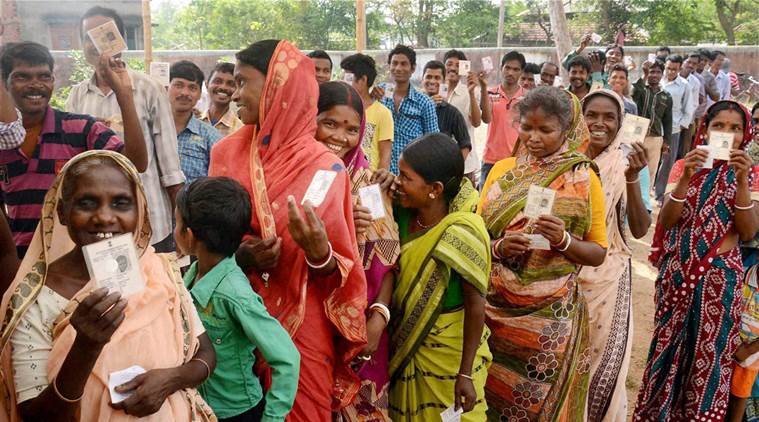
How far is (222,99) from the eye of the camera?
17.1 feet

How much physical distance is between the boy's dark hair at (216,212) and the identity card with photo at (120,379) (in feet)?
1.57

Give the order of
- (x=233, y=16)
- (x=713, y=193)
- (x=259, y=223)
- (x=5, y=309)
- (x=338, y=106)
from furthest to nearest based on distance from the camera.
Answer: (x=233, y=16), (x=713, y=193), (x=338, y=106), (x=259, y=223), (x=5, y=309)

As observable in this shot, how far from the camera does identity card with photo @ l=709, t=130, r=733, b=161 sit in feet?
10.2

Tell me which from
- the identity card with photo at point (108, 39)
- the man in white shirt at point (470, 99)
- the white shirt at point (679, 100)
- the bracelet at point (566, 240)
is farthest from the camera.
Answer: the white shirt at point (679, 100)

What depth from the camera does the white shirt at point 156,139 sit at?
3.62 meters

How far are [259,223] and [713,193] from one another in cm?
243

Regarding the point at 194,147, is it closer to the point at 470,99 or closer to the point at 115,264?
the point at 115,264

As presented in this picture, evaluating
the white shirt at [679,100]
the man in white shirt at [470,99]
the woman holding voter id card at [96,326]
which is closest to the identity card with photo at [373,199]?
the woman holding voter id card at [96,326]

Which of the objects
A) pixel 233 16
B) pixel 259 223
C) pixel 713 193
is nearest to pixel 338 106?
pixel 259 223

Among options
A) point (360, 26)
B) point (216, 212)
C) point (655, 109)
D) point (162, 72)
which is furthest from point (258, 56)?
point (655, 109)

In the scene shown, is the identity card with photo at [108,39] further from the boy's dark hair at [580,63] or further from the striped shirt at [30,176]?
the boy's dark hair at [580,63]

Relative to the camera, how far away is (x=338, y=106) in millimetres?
2594

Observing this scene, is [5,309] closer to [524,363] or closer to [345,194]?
[345,194]

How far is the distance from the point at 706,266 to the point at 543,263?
1.08m
